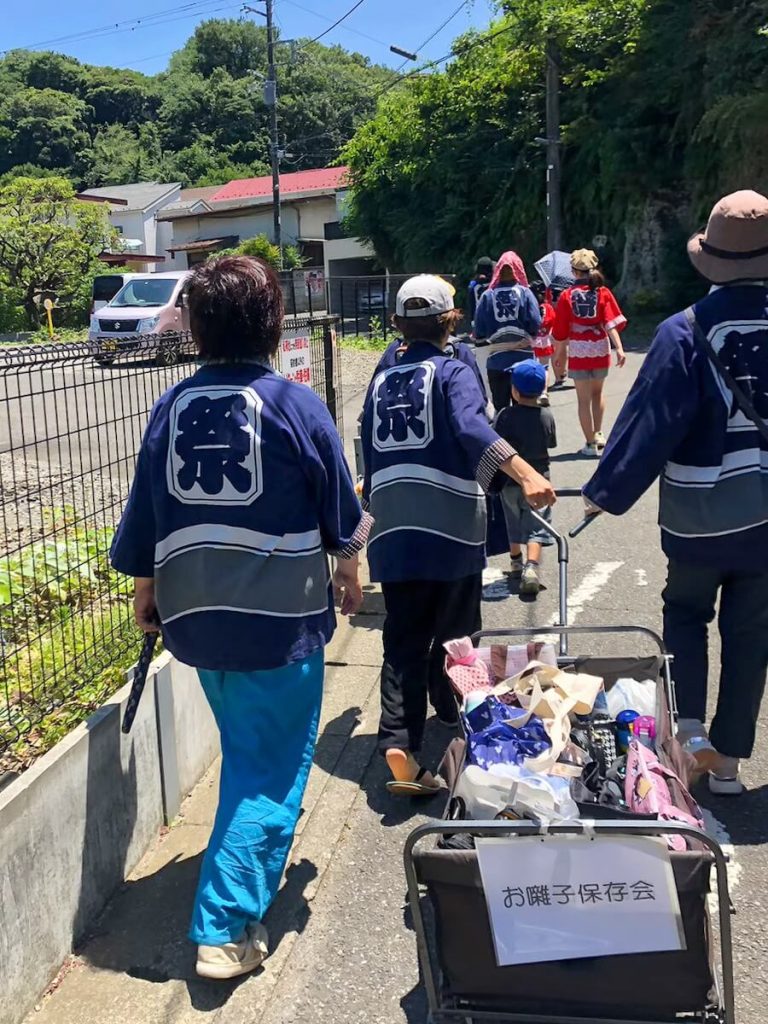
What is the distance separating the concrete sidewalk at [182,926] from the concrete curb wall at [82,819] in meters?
0.06

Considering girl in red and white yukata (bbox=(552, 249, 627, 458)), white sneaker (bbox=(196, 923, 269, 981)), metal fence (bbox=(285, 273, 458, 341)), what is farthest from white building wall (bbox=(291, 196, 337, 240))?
white sneaker (bbox=(196, 923, 269, 981))

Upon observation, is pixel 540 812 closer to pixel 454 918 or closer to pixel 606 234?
pixel 454 918

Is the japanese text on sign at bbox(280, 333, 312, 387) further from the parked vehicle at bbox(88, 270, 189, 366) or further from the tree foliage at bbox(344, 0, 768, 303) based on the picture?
the tree foliage at bbox(344, 0, 768, 303)

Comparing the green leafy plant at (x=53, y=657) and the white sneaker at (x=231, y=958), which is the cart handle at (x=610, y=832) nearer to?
the white sneaker at (x=231, y=958)

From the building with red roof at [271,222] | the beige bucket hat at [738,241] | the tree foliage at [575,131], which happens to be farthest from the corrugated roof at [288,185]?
the beige bucket hat at [738,241]

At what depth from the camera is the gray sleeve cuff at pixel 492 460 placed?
10.3 ft

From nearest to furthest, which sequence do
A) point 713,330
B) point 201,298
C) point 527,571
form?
point 201,298, point 713,330, point 527,571

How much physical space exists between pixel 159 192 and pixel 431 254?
3622cm

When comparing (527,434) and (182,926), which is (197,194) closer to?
(527,434)

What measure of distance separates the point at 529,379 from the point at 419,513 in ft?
6.07

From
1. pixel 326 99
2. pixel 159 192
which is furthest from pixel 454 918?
pixel 326 99

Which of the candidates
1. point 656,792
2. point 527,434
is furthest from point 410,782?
point 527,434

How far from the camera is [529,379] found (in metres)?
5.11

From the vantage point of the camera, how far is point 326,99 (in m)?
69.2
